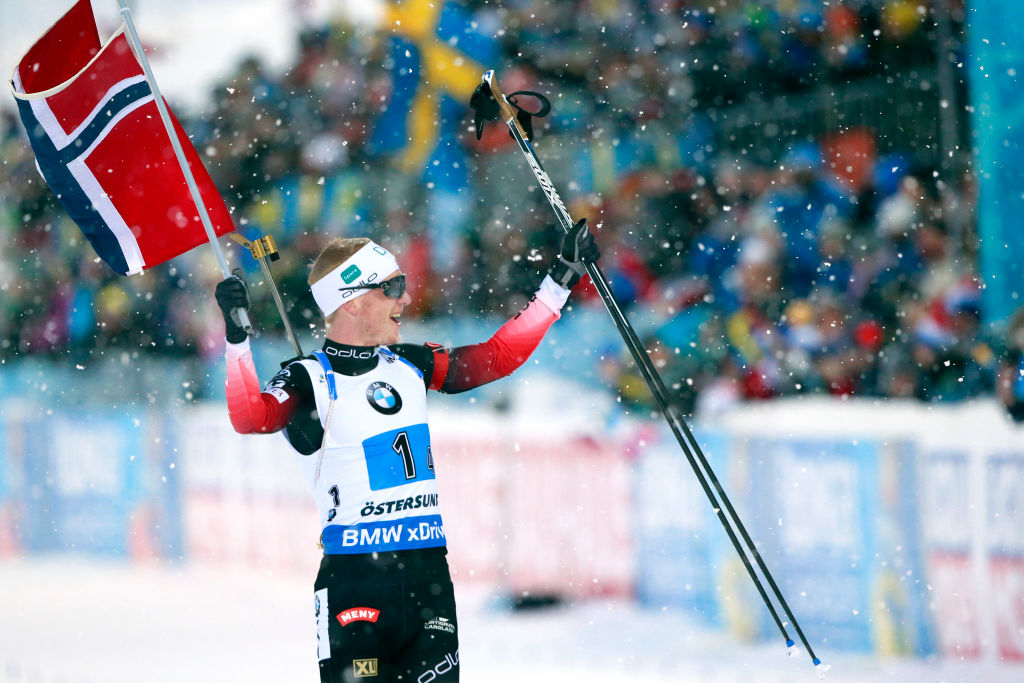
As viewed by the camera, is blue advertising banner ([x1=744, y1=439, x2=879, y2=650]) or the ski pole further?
blue advertising banner ([x1=744, y1=439, x2=879, y2=650])

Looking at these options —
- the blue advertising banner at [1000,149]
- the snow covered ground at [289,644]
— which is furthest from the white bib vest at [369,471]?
the blue advertising banner at [1000,149]

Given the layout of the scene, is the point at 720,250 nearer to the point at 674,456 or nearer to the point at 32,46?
Result: the point at 674,456

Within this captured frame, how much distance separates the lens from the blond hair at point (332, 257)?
4.01 m

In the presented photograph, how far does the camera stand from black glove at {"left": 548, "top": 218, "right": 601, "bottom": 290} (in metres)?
4.17

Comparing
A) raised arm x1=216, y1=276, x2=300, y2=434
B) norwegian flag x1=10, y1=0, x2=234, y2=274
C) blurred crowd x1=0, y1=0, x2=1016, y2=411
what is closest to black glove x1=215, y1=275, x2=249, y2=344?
raised arm x1=216, y1=276, x2=300, y2=434

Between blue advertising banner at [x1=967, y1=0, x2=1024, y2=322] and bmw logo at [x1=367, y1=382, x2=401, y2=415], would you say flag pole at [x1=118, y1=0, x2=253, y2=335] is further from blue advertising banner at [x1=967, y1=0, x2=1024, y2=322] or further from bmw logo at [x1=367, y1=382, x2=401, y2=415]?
blue advertising banner at [x1=967, y1=0, x2=1024, y2=322]

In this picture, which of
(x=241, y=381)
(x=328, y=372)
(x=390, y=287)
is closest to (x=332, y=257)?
(x=390, y=287)

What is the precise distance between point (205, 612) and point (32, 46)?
5.65 metres

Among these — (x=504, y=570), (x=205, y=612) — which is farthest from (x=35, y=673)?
(x=504, y=570)

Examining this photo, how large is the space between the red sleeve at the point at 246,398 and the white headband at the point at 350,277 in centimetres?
39

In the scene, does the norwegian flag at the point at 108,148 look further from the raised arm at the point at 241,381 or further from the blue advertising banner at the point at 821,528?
the blue advertising banner at the point at 821,528

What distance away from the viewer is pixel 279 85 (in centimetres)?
1404

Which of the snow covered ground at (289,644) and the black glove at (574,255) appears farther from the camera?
the snow covered ground at (289,644)

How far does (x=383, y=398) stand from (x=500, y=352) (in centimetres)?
53
